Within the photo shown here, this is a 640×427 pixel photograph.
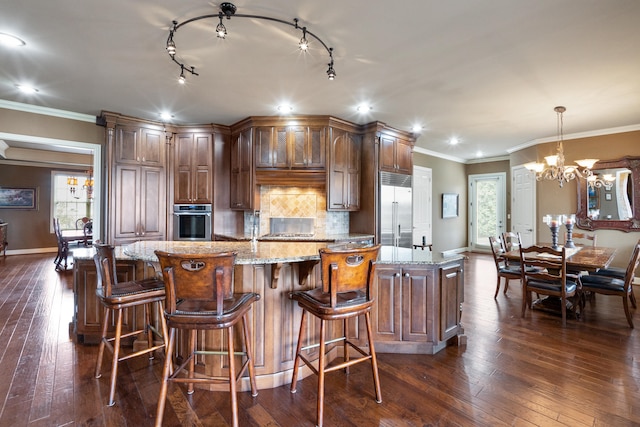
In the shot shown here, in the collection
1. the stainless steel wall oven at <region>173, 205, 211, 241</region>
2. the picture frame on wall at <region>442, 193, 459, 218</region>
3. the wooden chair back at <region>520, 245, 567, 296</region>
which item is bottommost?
the wooden chair back at <region>520, 245, 567, 296</region>

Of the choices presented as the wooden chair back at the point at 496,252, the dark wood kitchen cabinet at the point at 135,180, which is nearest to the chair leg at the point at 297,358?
the wooden chair back at the point at 496,252

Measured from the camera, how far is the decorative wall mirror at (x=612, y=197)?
5.14 metres

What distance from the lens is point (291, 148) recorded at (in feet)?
15.5

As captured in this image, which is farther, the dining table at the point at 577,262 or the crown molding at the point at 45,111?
the crown molding at the point at 45,111

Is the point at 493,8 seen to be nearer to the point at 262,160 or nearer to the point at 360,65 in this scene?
the point at 360,65

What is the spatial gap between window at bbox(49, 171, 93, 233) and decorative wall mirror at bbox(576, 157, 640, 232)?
1145cm

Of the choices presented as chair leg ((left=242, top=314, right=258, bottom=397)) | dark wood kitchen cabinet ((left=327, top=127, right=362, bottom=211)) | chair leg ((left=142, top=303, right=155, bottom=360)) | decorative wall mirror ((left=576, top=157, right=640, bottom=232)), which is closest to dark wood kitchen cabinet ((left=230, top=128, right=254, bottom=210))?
dark wood kitchen cabinet ((left=327, top=127, right=362, bottom=211))

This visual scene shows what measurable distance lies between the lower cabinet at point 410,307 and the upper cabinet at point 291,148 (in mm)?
2549

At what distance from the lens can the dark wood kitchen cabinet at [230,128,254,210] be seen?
4844mm

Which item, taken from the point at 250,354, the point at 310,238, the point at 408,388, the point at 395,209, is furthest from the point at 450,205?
the point at 250,354

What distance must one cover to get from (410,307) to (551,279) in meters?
1.93

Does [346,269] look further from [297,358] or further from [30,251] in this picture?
[30,251]

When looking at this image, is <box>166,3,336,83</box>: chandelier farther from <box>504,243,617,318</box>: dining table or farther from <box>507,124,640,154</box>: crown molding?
<box>507,124,640,154</box>: crown molding

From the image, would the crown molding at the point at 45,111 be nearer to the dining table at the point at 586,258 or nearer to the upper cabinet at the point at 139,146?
the upper cabinet at the point at 139,146
